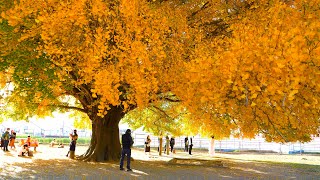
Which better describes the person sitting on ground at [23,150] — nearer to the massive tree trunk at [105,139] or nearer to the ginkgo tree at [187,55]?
the massive tree trunk at [105,139]

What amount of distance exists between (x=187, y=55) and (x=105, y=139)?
8.16 m

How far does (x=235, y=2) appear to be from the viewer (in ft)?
51.9

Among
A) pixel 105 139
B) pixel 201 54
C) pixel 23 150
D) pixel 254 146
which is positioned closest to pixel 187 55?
pixel 201 54

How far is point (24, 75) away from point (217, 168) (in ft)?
33.1

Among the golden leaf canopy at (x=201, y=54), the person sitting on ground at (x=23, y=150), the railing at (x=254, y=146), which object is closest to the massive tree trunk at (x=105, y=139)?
the person sitting on ground at (x=23, y=150)

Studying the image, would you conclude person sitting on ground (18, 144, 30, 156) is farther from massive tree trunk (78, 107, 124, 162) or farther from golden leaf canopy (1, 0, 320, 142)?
golden leaf canopy (1, 0, 320, 142)

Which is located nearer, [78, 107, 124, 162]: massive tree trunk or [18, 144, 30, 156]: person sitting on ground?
[78, 107, 124, 162]: massive tree trunk

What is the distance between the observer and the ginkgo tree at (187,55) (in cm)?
849

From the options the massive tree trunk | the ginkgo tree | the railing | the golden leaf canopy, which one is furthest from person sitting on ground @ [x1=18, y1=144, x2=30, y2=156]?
the railing

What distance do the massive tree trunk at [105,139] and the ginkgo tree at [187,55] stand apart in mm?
4030

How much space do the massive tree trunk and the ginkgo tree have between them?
4.03 meters

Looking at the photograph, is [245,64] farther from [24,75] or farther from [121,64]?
[24,75]

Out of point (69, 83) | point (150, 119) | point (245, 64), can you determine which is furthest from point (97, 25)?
point (150, 119)

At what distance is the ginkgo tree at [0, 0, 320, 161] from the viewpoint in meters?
8.49
